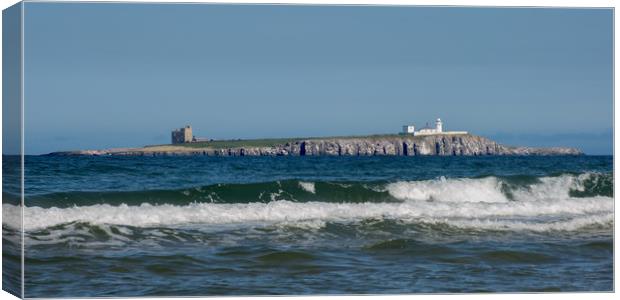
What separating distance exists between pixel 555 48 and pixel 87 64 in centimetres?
383

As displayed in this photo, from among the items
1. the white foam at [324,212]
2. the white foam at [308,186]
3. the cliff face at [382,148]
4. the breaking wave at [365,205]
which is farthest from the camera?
the white foam at [308,186]

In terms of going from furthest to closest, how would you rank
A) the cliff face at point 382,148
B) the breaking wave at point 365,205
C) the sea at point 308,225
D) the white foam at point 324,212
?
the breaking wave at point 365,205 < the white foam at point 324,212 < the cliff face at point 382,148 < the sea at point 308,225

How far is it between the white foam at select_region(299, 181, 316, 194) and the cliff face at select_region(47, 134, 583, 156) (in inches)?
48.8

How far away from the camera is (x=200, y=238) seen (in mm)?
10242

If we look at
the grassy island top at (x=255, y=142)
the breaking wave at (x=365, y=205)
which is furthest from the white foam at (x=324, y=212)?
the grassy island top at (x=255, y=142)

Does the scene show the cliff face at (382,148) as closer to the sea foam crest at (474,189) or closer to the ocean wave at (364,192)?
the ocean wave at (364,192)

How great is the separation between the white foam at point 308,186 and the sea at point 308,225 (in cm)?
3

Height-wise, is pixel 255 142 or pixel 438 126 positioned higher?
pixel 438 126

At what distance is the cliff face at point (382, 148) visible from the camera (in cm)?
958

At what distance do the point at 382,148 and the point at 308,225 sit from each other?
127cm

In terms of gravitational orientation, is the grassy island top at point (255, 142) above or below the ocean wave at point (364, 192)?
above

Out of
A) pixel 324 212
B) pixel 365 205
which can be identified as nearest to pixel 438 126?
pixel 365 205

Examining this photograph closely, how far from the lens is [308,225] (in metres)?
10.7

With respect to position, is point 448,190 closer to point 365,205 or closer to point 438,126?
point 365,205
